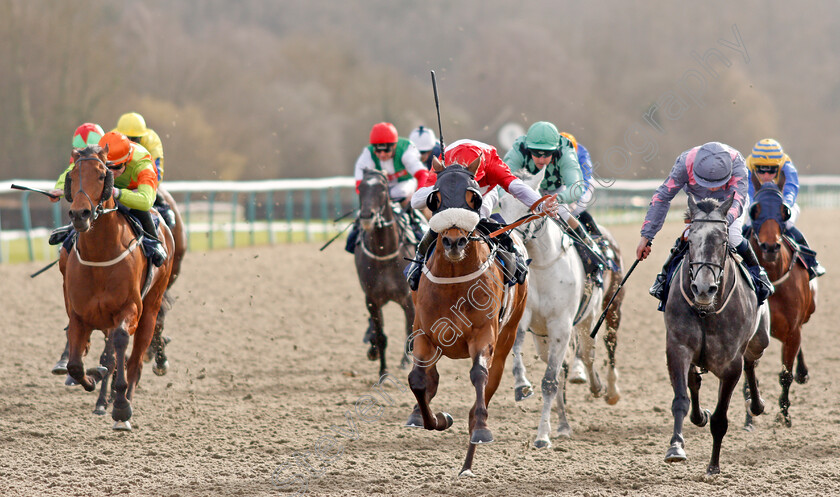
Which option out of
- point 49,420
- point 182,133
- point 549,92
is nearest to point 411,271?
point 49,420

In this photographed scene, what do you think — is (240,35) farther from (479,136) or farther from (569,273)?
(569,273)

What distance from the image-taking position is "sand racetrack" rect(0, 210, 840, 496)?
509cm

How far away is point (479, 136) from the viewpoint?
2948cm

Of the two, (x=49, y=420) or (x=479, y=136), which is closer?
(x=49, y=420)

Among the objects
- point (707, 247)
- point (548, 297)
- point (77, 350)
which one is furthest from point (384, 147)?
point (707, 247)

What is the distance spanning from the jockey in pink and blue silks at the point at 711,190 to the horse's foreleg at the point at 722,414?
500 millimetres

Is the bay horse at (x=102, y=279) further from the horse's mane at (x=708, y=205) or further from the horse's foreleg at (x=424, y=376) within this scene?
the horse's mane at (x=708, y=205)

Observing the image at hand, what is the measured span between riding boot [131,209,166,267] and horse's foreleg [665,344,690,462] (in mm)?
3206

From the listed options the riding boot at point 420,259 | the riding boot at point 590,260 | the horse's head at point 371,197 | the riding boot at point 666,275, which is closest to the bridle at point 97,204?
the riding boot at point 420,259

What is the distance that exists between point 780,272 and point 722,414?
1.77m

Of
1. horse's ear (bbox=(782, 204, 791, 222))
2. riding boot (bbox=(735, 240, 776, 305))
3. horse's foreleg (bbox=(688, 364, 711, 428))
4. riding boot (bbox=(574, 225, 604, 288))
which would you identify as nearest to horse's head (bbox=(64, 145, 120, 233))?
riding boot (bbox=(574, 225, 604, 288))

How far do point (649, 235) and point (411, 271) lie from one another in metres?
1.44

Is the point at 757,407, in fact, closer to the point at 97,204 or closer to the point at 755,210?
the point at 755,210

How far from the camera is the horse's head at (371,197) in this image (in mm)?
7539
